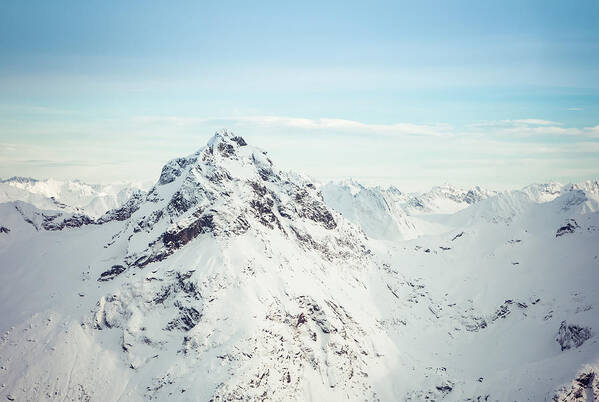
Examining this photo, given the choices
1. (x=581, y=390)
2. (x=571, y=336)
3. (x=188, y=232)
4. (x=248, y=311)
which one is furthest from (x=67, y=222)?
(x=571, y=336)

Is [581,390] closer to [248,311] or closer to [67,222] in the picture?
[248,311]

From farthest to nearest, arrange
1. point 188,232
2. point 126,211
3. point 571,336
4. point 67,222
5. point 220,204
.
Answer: point 67,222 → point 126,211 → point 220,204 → point 188,232 → point 571,336

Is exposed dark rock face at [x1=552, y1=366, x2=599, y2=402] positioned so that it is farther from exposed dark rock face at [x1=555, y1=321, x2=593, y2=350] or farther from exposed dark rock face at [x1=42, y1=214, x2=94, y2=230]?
exposed dark rock face at [x1=42, y1=214, x2=94, y2=230]

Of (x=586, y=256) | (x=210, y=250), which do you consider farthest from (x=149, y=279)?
(x=586, y=256)

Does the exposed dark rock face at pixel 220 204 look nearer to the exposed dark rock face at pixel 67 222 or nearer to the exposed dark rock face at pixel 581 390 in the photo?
A: the exposed dark rock face at pixel 67 222

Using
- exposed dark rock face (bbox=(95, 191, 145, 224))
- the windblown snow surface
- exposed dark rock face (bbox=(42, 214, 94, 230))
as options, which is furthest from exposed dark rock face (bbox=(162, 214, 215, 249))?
exposed dark rock face (bbox=(42, 214, 94, 230))

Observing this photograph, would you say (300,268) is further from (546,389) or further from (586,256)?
(586,256)
